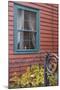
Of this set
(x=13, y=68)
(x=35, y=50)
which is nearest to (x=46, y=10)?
(x=35, y=50)

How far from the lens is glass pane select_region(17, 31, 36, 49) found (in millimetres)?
2416

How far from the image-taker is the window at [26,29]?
7.88 ft

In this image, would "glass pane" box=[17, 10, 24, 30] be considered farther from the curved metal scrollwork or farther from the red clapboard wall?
the curved metal scrollwork

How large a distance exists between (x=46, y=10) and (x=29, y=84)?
0.63 metres

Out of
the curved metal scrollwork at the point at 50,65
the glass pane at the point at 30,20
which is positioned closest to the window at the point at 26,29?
the glass pane at the point at 30,20

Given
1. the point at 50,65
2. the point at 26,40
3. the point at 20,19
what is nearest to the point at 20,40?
the point at 26,40

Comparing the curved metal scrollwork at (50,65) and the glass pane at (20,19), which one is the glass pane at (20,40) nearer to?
the glass pane at (20,19)

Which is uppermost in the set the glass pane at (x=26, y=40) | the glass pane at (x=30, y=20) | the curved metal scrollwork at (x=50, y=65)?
the glass pane at (x=30, y=20)

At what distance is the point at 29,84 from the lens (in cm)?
242

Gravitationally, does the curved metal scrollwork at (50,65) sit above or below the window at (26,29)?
below

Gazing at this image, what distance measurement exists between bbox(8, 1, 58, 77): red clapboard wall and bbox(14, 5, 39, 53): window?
0.11ft

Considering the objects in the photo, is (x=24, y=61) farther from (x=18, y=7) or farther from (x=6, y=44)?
(x=18, y=7)

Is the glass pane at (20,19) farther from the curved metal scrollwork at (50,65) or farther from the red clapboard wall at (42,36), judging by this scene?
the curved metal scrollwork at (50,65)

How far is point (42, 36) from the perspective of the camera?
8.05 ft
